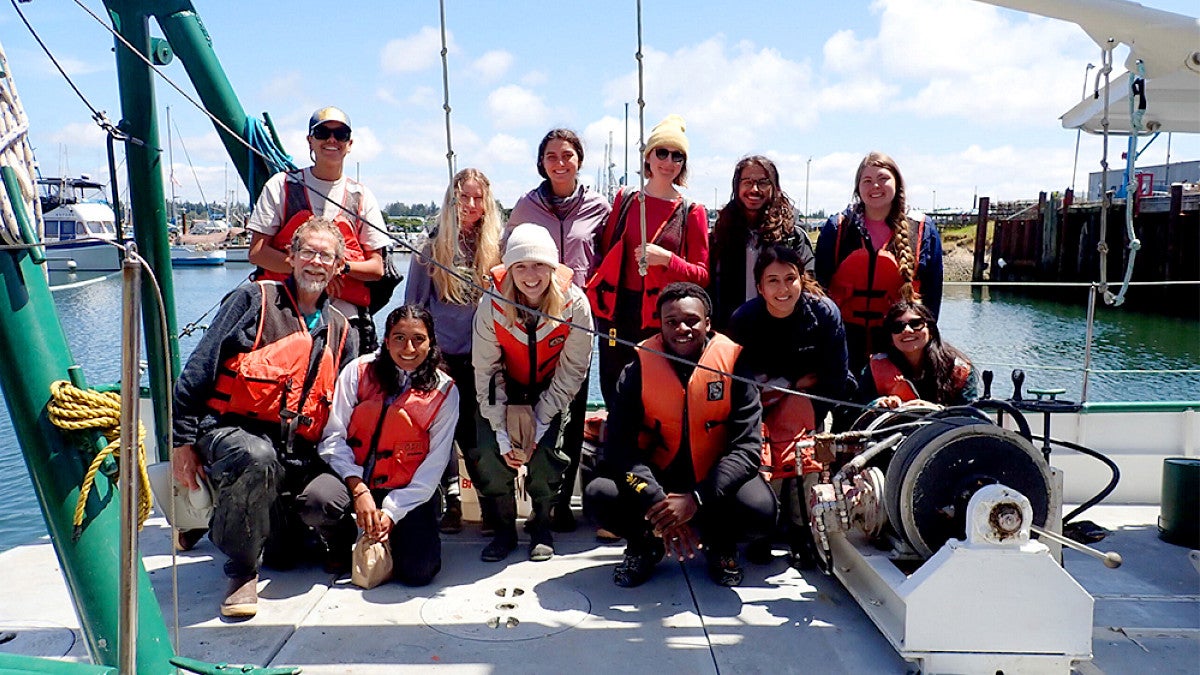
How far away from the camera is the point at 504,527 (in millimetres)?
3875

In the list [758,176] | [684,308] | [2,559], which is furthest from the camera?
[758,176]

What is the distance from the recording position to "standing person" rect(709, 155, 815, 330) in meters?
4.01

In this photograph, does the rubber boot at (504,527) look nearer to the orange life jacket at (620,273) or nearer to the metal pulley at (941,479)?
the orange life jacket at (620,273)

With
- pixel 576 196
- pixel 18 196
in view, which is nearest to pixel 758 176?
pixel 576 196

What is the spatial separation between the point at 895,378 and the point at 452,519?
83.4 inches

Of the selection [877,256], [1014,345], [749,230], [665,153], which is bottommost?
[1014,345]

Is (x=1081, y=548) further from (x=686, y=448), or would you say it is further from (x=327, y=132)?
(x=327, y=132)

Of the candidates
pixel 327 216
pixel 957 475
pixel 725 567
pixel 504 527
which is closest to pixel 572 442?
pixel 504 527

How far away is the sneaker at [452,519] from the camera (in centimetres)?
416

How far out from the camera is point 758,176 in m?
4.05

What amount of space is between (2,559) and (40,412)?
212cm

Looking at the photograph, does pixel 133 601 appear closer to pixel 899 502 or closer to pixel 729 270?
pixel 899 502

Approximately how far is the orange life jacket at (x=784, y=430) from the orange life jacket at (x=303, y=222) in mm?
1922

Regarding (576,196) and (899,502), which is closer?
(899,502)
